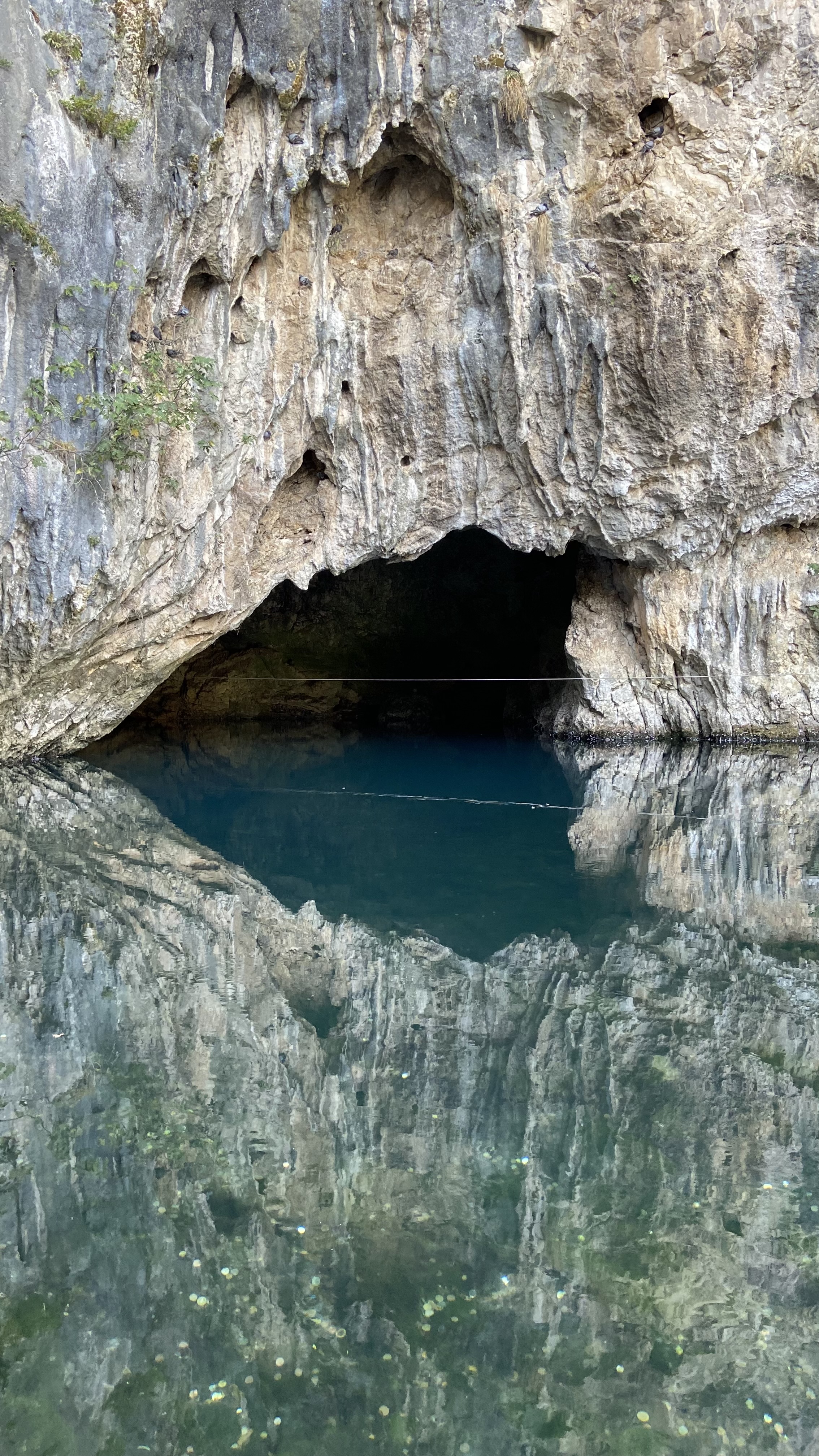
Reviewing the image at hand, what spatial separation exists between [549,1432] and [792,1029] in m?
2.87

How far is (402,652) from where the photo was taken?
24.3 metres

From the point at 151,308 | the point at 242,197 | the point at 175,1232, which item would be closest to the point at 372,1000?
the point at 175,1232

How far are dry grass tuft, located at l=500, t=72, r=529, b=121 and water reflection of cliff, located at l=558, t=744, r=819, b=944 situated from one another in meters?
8.86

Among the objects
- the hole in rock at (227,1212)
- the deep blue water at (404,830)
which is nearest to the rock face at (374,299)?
the deep blue water at (404,830)

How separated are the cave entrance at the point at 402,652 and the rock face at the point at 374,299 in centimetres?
605

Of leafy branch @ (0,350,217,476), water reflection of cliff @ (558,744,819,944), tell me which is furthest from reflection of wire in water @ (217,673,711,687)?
leafy branch @ (0,350,217,476)

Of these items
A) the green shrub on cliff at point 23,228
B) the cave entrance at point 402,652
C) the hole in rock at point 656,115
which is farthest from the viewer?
the cave entrance at point 402,652

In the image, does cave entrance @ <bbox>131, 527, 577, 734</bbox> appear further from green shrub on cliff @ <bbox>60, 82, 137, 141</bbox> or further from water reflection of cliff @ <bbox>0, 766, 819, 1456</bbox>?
water reflection of cliff @ <bbox>0, 766, 819, 1456</bbox>

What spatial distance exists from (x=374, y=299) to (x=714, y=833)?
9091mm

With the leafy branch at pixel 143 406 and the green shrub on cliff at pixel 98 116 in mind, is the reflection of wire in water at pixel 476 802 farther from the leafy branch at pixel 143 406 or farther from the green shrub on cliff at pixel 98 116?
the green shrub on cliff at pixel 98 116

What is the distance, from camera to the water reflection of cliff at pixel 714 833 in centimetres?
720

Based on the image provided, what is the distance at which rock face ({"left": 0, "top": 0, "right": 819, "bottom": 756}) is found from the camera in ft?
33.6

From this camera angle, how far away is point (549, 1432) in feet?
8.52

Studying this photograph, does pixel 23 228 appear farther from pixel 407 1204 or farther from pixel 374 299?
pixel 407 1204
